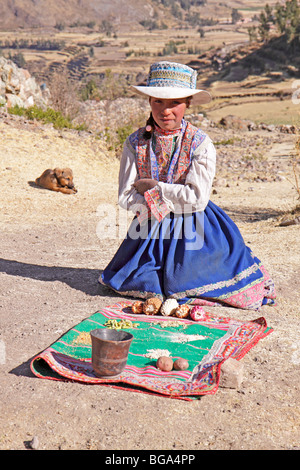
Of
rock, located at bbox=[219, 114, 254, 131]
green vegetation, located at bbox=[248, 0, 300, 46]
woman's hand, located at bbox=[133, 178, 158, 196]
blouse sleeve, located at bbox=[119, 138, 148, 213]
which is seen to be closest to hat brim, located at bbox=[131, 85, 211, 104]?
blouse sleeve, located at bbox=[119, 138, 148, 213]

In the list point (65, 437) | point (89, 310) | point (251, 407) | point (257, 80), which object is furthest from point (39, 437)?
point (257, 80)

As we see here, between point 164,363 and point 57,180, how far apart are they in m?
6.25

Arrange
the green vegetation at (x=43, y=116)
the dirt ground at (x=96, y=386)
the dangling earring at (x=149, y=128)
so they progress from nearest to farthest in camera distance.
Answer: the dirt ground at (x=96, y=386)
the dangling earring at (x=149, y=128)
the green vegetation at (x=43, y=116)

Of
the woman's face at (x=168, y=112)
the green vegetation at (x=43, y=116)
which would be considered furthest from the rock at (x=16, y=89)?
the woman's face at (x=168, y=112)

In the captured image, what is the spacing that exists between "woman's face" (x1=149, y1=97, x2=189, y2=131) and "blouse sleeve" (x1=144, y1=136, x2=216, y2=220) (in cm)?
24

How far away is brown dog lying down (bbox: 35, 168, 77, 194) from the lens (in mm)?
8742

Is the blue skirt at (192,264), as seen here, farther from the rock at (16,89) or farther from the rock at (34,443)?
the rock at (16,89)

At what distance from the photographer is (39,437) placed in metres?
2.41

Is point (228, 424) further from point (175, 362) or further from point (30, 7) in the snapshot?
point (30, 7)

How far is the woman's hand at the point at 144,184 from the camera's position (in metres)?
3.79

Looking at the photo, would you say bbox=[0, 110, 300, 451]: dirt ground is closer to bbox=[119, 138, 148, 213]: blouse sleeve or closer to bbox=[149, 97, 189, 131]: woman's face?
bbox=[119, 138, 148, 213]: blouse sleeve

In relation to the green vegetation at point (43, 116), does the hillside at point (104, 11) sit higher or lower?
higher

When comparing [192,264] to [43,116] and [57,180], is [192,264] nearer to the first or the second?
[57,180]

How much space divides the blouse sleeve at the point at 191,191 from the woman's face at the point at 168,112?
243 millimetres
